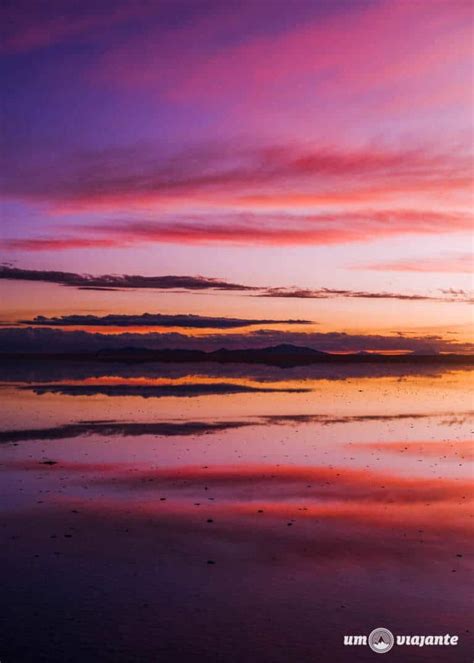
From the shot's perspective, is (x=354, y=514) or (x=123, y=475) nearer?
(x=354, y=514)

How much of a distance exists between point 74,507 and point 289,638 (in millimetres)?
7126

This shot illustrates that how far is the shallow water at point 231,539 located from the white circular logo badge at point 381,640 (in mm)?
110

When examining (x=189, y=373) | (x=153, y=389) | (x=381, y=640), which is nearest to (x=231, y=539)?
(x=381, y=640)

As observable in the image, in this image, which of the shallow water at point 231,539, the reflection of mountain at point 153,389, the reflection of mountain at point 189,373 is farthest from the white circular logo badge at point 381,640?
the reflection of mountain at point 189,373

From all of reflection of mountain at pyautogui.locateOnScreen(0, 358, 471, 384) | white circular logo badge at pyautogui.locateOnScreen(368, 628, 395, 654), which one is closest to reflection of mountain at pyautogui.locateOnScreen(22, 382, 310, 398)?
reflection of mountain at pyautogui.locateOnScreen(0, 358, 471, 384)

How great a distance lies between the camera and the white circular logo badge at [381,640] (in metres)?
9.59

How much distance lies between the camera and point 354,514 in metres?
15.4

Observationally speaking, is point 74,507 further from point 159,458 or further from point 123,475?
point 159,458

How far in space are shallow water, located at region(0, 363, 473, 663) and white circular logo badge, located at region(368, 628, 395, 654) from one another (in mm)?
110

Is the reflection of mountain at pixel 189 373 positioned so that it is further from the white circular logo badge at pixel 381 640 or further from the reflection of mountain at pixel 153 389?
the white circular logo badge at pixel 381 640

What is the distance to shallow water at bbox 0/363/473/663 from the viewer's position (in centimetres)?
979

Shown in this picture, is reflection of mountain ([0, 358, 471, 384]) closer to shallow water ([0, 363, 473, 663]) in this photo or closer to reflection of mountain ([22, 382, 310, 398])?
reflection of mountain ([22, 382, 310, 398])

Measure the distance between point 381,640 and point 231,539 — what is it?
168 inches

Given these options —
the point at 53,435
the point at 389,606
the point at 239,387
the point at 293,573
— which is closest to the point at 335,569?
the point at 293,573
